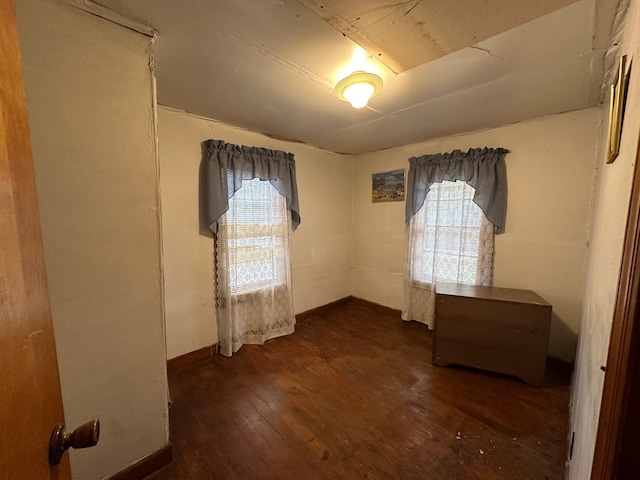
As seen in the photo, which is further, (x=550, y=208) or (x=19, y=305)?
(x=550, y=208)

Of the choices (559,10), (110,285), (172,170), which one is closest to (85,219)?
(110,285)

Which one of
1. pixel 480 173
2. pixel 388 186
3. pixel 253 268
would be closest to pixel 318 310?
pixel 253 268

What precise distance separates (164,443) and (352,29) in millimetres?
2269

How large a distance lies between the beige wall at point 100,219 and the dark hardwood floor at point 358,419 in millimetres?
435

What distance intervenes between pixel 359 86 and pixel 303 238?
196 centimetres

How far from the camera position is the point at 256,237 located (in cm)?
257

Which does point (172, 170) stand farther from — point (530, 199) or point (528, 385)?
point (528, 385)

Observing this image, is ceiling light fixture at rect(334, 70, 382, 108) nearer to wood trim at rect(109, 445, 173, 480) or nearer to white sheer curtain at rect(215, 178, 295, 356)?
white sheer curtain at rect(215, 178, 295, 356)

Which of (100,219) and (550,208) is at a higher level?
(550,208)

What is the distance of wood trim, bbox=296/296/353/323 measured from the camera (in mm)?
3160

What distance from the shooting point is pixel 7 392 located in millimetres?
367

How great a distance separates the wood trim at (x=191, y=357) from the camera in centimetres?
214

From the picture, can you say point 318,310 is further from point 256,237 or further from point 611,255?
point 611,255

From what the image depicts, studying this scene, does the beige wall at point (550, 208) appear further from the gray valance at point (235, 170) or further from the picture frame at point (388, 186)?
the gray valance at point (235, 170)
